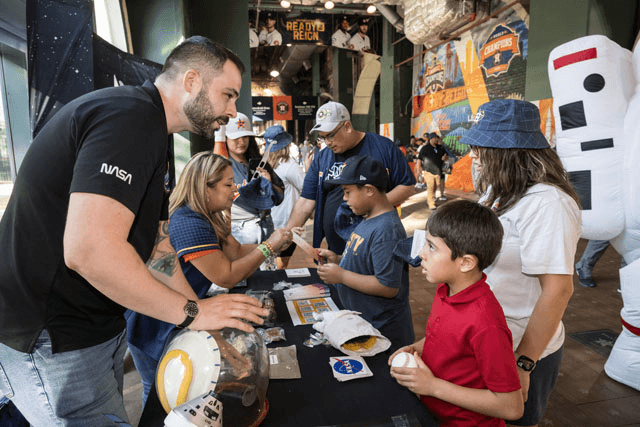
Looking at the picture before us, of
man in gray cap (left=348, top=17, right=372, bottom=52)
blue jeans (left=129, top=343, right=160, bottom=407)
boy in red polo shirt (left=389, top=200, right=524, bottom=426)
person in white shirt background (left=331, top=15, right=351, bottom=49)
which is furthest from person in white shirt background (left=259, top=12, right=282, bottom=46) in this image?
boy in red polo shirt (left=389, top=200, right=524, bottom=426)

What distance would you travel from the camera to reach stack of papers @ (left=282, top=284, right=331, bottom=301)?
1906 millimetres

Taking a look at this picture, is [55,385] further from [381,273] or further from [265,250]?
[381,273]

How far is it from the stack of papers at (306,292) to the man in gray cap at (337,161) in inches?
26.1

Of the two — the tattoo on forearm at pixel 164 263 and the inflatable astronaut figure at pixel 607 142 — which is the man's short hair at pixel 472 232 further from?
the inflatable astronaut figure at pixel 607 142

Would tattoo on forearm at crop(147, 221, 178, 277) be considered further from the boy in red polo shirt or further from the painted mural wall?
the painted mural wall

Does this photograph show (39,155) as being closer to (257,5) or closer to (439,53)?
(257,5)

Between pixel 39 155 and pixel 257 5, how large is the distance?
10506 millimetres

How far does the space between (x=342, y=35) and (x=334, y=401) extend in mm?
11338

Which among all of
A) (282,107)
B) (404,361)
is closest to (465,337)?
(404,361)

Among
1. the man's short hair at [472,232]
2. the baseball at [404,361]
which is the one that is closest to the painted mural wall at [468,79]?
the man's short hair at [472,232]

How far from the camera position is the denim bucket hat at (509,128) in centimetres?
132

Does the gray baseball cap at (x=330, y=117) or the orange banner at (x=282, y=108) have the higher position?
the orange banner at (x=282, y=108)

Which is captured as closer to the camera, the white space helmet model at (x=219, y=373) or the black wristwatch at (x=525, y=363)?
the white space helmet model at (x=219, y=373)

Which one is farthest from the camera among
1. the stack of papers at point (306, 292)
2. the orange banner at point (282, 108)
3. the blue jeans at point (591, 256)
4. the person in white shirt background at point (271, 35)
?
the orange banner at point (282, 108)
